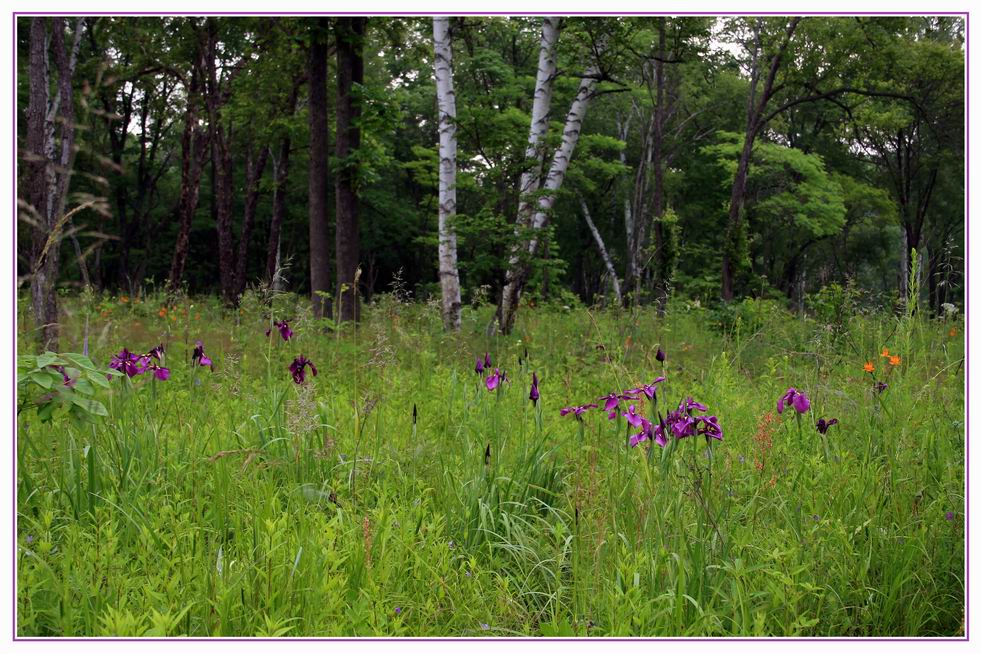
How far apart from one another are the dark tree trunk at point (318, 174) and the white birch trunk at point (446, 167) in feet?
5.36

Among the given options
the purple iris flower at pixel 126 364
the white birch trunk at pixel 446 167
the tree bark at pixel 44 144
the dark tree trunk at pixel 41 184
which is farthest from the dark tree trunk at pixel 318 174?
the purple iris flower at pixel 126 364

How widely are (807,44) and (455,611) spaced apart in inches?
531

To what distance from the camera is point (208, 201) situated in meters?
31.7

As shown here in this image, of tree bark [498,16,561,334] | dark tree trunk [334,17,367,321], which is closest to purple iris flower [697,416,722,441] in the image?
tree bark [498,16,561,334]

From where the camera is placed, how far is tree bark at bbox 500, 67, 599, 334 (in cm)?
827

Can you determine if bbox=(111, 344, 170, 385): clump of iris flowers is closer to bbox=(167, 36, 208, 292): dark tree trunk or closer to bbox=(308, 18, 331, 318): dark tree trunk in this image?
bbox=(308, 18, 331, 318): dark tree trunk

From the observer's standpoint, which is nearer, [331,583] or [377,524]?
[331,583]

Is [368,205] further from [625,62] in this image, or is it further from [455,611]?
[455,611]

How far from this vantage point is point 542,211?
891 centimetres

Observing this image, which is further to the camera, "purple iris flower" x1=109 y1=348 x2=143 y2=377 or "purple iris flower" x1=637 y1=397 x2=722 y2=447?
"purple iris flower" x1=109 y1=348 x2=143 y2=377

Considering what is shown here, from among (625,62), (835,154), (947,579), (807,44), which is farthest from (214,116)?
(835,154)

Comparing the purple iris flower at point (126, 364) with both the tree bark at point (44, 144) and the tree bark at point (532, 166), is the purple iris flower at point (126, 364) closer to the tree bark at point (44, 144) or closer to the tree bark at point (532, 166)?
the tree bark at point (44, 144)

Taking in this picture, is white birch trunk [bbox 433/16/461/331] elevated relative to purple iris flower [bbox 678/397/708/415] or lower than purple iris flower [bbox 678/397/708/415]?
elevated

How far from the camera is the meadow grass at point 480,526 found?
6.95 feet
